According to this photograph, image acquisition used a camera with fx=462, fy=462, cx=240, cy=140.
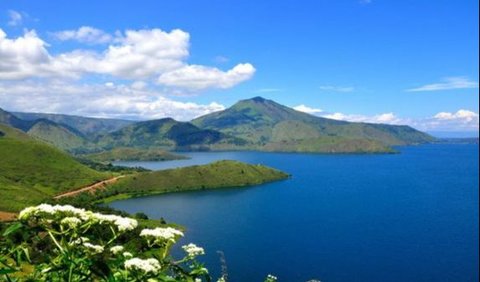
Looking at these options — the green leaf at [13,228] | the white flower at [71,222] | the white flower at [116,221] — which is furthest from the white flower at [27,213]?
the green leaf at [13,228]

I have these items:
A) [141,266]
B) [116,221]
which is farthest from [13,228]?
[116,221]

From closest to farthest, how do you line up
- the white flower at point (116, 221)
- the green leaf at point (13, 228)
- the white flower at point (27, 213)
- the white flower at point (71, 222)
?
the green leaf at point (13, 228)
the white flower at point (27, 213)
the white flower at point (71, 222)
the white flower at point (116, 221)

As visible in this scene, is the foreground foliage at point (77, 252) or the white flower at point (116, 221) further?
the white flower at point (116, 221)

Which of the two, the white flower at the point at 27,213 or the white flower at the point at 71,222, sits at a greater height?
the white flower at the point at 27,213

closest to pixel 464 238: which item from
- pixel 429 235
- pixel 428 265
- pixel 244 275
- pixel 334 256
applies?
pixel 429 235

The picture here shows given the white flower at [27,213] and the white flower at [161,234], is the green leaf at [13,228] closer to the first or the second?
the white flower at [27,213]

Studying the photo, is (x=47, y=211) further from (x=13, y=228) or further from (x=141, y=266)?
(x=141, y=266)

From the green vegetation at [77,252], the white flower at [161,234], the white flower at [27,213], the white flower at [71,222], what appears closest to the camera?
the green vegetation at [77,252]

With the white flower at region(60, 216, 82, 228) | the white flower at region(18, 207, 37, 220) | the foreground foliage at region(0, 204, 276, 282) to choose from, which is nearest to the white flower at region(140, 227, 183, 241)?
the foreground foliage at region(0, 204, 276, 282)

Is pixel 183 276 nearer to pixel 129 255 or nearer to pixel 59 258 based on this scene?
pixel 129 255

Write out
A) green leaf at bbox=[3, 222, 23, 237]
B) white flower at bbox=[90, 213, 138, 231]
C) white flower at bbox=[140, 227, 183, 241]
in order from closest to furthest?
green leaf at bbox=[3, 222, 23, 237] < white flower at bbox=[90, 213, 138, 231] < white flower at bbox=[140, 227, 183, 241]

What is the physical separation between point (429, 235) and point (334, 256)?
158ft

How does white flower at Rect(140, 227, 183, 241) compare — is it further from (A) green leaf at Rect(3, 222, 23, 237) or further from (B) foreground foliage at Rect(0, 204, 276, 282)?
(A) green leaf at Rect(3, 222, 23, 237)

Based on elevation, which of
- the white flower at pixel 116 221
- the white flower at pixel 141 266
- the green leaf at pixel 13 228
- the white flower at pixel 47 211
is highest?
the green leaf at pixel 13 228
